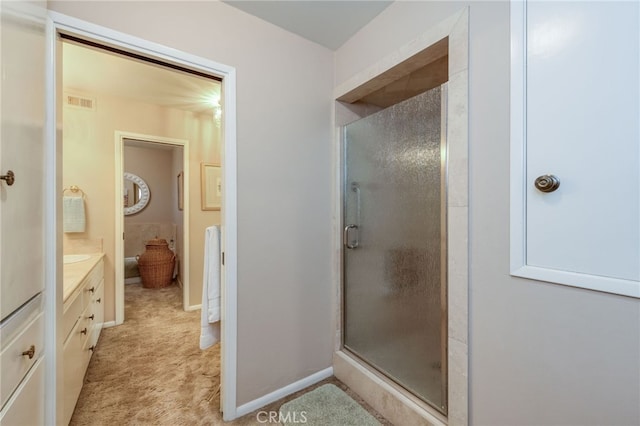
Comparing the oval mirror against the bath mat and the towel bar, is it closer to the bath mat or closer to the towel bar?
the towel bar

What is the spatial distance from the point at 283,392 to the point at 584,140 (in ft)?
6.61

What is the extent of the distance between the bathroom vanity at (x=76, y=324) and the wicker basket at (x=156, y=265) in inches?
71.4

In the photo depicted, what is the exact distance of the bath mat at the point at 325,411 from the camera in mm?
1525

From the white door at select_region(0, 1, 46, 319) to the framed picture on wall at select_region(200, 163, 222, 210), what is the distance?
7.64ft

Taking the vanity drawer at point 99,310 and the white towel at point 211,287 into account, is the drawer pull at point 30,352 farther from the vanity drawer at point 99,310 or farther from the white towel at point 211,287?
the vanity drawer at point 99,310

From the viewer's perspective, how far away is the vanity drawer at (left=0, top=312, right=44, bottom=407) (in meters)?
0.80

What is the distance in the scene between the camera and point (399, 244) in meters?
1.58

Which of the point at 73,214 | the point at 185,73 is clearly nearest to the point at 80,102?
the point at 73,214

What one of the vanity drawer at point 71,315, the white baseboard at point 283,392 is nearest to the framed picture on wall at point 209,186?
the vanity drawer at point 71,315

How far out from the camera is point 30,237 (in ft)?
3.20

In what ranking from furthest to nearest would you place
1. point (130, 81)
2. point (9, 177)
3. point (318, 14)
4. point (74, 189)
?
point (74, 189) < point (130, 81) < point (318, 14) < point (9, 177)

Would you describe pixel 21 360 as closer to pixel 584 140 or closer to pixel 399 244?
pixel 399 244

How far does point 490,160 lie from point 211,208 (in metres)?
3.16

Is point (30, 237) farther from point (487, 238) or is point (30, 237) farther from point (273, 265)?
point (487, 238)
